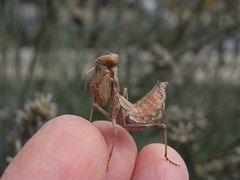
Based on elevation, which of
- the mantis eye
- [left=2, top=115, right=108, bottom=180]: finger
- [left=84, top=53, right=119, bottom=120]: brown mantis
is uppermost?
the mantis eye

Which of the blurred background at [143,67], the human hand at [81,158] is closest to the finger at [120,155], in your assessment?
the human hand at [81,158]

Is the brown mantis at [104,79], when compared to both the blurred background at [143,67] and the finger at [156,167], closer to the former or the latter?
the finger at [156,167]

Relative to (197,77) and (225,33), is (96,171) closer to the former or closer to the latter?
(225,33)

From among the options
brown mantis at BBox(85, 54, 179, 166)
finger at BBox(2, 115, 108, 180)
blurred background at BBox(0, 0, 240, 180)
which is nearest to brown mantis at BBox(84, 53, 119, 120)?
brown mantis at BBox(85, 54, 179, 166)

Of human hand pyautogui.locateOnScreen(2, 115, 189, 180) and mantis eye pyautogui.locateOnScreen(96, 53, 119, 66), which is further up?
mantis eye pyautogui.locateOnScreen(96, 53, 119, 66)

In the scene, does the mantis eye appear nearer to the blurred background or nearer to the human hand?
the human hand

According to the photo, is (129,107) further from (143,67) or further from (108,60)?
(143,67)

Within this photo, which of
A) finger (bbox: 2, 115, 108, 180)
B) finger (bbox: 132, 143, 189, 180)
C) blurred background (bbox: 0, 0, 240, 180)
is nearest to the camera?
finger (bbox: 2, 115, 108, 180)
